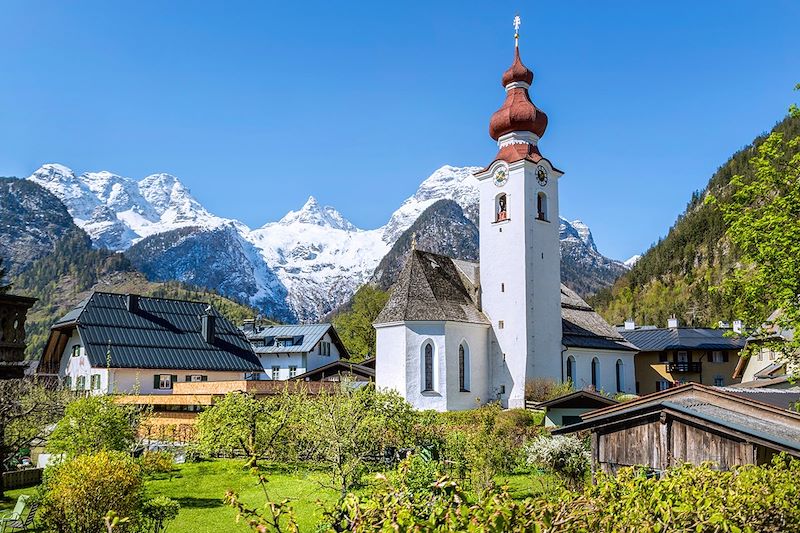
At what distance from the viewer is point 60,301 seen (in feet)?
644

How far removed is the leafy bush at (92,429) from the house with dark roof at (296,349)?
144 feet

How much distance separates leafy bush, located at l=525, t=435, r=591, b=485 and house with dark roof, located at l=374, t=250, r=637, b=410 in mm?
17164

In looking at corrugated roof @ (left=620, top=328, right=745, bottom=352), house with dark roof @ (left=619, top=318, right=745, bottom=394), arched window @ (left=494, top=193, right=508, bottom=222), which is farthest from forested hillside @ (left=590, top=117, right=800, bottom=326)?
arched window @ (left=494, top=193, right=508, bottom=222)

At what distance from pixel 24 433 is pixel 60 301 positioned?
18910 centimetres

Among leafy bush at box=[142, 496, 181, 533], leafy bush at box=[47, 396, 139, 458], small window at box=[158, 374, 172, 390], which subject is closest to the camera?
leafy bush at box=[142, 496, 181, 533]

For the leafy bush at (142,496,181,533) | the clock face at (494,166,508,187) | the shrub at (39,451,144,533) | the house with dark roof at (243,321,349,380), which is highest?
the clock face at (494,166,508,187)

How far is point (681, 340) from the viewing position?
58062 mm

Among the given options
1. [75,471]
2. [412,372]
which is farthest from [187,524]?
[412,372]

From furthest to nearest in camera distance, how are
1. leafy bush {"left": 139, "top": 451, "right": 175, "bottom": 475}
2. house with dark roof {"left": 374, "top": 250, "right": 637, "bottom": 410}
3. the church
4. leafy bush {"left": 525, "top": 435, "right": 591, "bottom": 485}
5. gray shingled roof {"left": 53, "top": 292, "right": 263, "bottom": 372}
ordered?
gray shingled roof {"left": 53, "top": 292, "right": 263, "bottom": 372} < the church < house with dark roof {"left": 374, "top": 250, "right": 637, "bottom": 410} < leafy bush {"left": 139, "top": 451, "right": 175, "bottom": 475} < leafy bush {"left": 525, "top": 435, "right": 591, "bottom": 485}

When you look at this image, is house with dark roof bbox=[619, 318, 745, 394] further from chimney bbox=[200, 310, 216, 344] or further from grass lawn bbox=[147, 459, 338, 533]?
grass lawn bbox=[147, 459, 338, 533]

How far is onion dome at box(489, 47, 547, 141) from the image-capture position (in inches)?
1770

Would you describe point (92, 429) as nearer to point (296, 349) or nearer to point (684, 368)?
point (296, 349)

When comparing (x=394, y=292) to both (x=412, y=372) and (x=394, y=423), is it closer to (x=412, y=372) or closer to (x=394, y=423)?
(x=412, y=372)

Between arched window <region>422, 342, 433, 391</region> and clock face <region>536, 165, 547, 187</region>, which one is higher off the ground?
clock face <region>536, 165, 547, 187</region>
